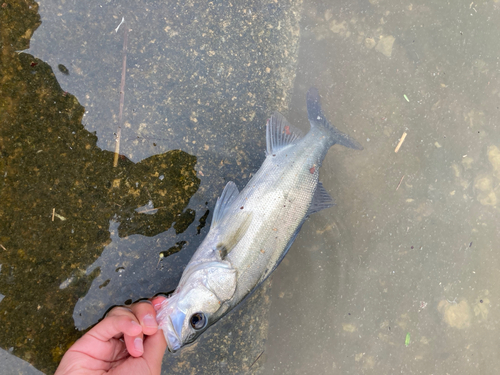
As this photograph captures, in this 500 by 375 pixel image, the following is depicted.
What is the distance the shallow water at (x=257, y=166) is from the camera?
2.50m

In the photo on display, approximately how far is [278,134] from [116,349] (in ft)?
7.18

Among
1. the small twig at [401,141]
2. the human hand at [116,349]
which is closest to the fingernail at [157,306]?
the human hand at [116,349]

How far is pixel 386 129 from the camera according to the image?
3221 millimetres

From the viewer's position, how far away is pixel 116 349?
2262 mm

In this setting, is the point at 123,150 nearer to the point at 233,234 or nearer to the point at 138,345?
Answer: the point at 233,234

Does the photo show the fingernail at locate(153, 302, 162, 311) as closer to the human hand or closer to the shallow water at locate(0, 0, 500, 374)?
the human hand

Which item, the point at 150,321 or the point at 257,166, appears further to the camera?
the point at 257,166

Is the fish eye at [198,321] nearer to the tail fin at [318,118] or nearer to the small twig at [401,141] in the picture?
the tail fin at [318,118]

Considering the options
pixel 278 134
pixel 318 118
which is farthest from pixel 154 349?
pixel 318 118

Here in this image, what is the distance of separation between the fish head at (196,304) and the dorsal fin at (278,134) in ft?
3.69

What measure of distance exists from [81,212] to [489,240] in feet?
14.7

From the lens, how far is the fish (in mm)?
2137

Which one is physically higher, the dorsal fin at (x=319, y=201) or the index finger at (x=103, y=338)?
the dorsal fin at (x=319, y=201)

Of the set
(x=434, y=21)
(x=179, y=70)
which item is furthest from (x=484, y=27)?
(x=179, y=70)
